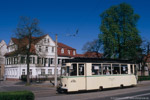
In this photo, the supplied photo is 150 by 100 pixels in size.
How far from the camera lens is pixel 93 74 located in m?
16.6

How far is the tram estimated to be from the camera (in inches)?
615

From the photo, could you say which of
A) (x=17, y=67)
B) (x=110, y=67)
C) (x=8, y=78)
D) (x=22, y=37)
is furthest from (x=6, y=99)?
(x=8, y=78)

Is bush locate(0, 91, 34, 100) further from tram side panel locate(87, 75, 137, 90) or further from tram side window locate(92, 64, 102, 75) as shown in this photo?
tram side window locate(92, 64, 102, 75)

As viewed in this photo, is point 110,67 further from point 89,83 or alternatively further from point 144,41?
point 144,41

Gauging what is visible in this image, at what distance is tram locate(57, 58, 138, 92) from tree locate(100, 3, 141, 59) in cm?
1810

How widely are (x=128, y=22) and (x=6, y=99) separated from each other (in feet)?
115

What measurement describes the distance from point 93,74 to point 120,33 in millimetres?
23100

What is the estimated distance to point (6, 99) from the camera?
8.54 metres

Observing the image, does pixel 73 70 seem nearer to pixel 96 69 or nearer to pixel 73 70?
pixel 73 70

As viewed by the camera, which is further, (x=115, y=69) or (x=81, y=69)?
(x=115, y=69)

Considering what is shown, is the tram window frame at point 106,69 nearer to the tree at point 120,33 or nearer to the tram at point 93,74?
the tram at point 93,74

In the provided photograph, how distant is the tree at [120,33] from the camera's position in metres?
37.2

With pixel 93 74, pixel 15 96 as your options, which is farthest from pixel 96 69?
pixel 15 96

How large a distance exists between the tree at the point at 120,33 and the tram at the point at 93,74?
1810 centimetres
